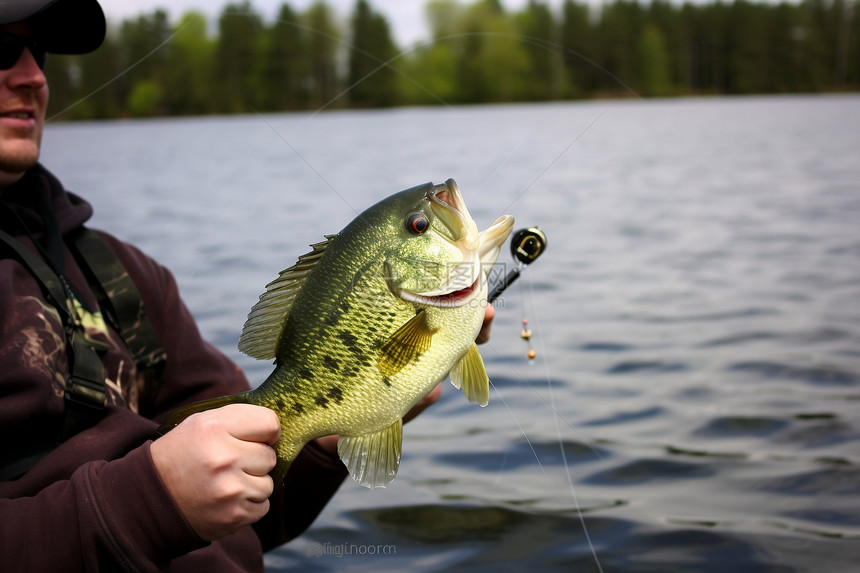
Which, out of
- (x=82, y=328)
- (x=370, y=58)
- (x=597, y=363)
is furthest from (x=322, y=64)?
(x=597, y=363)

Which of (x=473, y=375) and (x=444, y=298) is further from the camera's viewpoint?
(x=473, y=375)

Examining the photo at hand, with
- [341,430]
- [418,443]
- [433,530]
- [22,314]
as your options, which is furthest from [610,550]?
[22,314]

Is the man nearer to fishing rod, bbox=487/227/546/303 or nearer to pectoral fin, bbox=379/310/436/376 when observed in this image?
pectoral fin, bbox=379/310/436/376

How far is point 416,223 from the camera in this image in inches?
72.7

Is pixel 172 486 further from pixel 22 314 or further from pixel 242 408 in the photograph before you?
pixel 22 314

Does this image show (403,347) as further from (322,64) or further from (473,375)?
(322,64)

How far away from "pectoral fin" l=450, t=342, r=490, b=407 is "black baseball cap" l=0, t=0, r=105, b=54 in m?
1.64

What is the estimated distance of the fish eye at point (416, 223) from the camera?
1847 mm

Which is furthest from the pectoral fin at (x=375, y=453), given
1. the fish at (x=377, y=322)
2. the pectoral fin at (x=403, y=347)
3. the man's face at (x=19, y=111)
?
the man's face at (x=19, y=111)

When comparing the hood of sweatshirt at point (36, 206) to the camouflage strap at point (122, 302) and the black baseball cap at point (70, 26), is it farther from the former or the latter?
the black baseball cap at point (70, 26)

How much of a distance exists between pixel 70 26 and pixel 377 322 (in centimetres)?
170

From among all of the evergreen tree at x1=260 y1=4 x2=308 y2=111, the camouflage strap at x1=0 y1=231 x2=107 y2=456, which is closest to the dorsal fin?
the camouflage strap at x1=0 y1=231 x2=107 y2=456

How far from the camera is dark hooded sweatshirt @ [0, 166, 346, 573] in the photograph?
1767 millimetres

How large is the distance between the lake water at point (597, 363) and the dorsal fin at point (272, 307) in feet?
2.75
